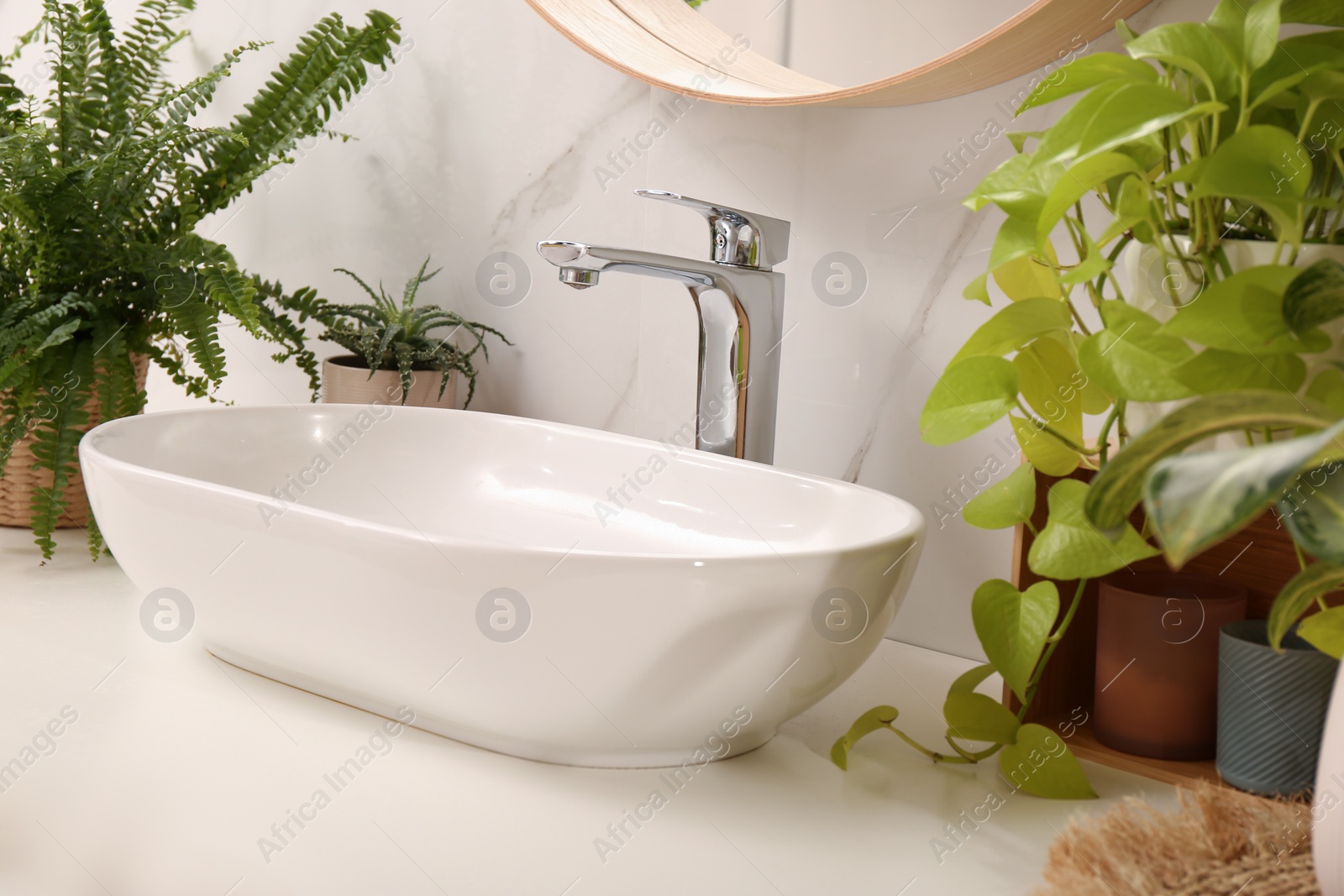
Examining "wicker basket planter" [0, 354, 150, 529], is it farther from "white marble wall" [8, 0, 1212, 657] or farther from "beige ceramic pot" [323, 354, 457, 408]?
"white marble wall" [8, 0, 1212, 657]

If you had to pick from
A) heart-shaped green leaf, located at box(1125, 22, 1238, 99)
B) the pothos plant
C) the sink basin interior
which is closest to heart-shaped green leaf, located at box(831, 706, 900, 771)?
the pothos plant

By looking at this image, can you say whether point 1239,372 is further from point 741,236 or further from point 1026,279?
point 741,236

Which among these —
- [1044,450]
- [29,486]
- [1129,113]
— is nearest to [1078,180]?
[1129,113]

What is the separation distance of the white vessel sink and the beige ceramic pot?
206mm

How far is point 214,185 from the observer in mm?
978

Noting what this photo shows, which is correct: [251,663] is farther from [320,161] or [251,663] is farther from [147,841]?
[320,161]

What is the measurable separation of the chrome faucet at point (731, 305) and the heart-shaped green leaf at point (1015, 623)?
26 cm

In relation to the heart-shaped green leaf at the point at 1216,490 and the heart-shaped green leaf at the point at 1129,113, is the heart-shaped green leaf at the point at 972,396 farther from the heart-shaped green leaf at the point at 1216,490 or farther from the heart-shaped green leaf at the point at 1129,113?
the heart-shaped green leaf at the point at 1216,490

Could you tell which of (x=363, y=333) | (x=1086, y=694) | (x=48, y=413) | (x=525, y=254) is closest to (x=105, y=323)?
(x=48, y=413)

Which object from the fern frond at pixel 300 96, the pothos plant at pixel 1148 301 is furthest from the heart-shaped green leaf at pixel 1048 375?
the fern frond at pixel 300 96

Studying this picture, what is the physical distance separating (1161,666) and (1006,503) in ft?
0.40

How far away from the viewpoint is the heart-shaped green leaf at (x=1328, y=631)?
17.6 inches

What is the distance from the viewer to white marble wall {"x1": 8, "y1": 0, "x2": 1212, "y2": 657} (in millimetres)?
769

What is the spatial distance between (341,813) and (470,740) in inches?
3.3
